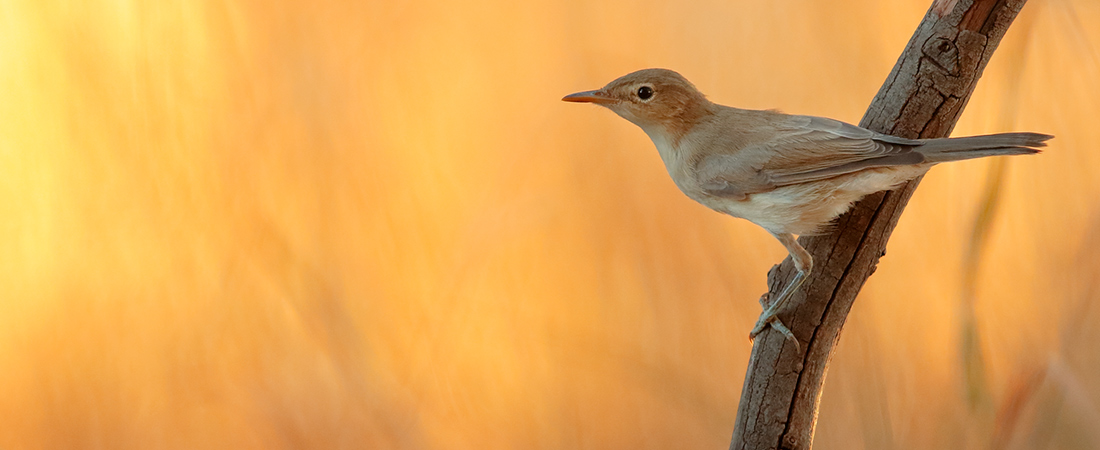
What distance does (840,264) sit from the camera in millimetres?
1391

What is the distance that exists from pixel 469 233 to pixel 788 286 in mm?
977

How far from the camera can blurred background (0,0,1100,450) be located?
1.99 meters

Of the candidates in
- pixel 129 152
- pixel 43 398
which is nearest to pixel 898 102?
pixel 129 152

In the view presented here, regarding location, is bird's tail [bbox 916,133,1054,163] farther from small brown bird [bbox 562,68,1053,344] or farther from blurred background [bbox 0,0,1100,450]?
blurred background [bbox 0,0,1100,450]

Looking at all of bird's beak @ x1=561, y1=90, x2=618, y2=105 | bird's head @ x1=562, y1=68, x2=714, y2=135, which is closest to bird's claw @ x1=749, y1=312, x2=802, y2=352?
bird's head @ x1=562, y1=68, x2=714, y2=135

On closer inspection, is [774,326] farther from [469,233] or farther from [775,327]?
[469,233]

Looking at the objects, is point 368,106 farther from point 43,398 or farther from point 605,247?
point 43,398

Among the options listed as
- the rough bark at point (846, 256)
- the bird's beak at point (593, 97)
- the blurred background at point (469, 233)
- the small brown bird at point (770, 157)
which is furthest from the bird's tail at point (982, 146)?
the blurred background at point (469, 233)

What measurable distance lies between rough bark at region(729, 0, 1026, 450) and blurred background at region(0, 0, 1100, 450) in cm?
74

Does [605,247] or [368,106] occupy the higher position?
[368,106]

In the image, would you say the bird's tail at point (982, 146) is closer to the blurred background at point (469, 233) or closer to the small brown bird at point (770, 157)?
the small brown bird at point (770, 157)

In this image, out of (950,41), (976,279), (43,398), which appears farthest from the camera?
(976,279)

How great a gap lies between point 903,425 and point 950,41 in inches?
47.5

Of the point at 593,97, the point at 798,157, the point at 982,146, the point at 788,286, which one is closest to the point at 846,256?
the point at 788,286
